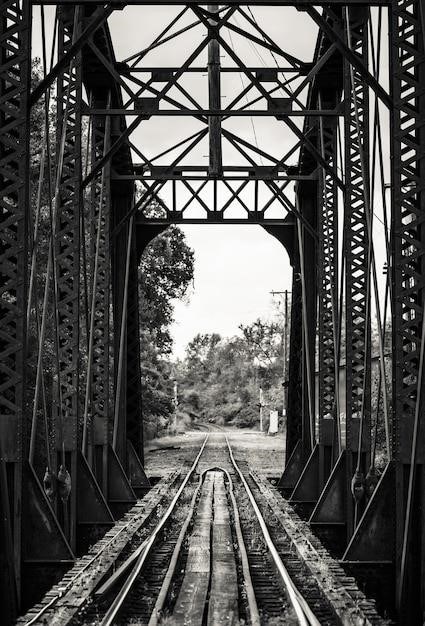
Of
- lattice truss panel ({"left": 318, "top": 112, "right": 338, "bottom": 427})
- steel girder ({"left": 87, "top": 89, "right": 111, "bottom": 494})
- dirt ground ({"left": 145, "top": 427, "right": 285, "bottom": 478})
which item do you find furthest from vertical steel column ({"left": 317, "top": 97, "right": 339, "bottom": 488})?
dirt ground ({"left": 145, "top": 427, "right": 285, "bottom": 478})

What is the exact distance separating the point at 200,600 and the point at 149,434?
35296 millimetres

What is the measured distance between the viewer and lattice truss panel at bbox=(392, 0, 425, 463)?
7871 millimetres

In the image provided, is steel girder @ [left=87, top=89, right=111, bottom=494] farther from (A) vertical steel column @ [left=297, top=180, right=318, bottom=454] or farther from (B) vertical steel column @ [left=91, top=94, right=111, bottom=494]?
(A) vertical steel column @ [left=297, top=180, right=318, bottom=454]

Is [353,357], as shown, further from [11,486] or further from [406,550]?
[11,486]

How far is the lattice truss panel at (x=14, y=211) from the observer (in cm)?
783

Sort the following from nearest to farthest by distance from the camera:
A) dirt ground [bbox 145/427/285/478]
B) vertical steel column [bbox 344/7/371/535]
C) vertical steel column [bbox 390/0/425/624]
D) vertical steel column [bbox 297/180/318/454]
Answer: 1. vertical steel column [bbox 390/0/425/624]
2. vertical steel column [bbox 344/7/371/535]
3. vertical steel column [bbox 297/180/318/454]
4. dirt ground [bbox 145/427/285/478]

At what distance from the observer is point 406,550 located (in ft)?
25.2

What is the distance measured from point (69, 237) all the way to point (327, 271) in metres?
4.96

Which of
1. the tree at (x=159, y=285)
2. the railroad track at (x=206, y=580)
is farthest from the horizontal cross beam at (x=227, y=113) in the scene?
the tree at (x=159, y=285)

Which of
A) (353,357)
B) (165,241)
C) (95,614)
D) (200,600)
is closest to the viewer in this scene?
(95,614)

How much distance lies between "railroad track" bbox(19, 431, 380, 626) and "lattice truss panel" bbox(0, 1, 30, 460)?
170 centimetres

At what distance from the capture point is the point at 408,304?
7961 millimetres

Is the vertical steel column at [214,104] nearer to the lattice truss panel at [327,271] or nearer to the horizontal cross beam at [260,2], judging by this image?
the lattice truss panel at [327,271]

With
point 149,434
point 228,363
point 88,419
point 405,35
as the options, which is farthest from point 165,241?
point 228,363
